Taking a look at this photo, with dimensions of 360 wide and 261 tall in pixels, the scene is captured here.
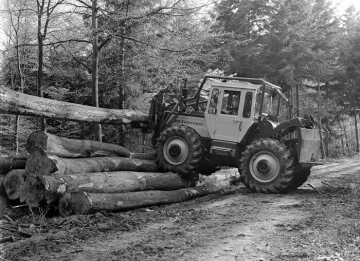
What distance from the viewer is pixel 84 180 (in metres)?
7.54

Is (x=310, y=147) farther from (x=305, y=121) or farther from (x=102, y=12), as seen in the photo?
(x=102, y=12)

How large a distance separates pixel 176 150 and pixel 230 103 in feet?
→ 6.13

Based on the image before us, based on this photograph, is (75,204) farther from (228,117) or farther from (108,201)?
(228,117)

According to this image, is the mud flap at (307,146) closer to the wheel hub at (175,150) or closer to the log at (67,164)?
the wheel hub at (175,150)

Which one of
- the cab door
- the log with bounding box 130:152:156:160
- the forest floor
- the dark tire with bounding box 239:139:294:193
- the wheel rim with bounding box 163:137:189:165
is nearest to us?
the forest floor

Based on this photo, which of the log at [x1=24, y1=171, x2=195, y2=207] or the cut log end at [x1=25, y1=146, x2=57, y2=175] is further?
the cut log end at [x1=25, y1=146, x2=57, y2=175]

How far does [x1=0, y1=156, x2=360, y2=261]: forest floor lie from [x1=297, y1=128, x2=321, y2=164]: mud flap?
166 cm

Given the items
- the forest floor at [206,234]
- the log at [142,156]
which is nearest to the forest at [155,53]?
the log at [142,156]

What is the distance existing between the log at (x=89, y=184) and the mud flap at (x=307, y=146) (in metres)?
3.33

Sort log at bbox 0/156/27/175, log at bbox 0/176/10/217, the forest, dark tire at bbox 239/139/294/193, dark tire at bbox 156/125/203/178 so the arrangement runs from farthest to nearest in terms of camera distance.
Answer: the forest
dark tire at bbox 156/125/203/178
dark tire at bbox 239/139/294/193
log at bbox 0/156/27/175
log at bbox 0/176/10/217

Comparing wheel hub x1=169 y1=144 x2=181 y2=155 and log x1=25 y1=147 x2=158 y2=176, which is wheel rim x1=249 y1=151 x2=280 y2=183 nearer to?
wheel hub x1=169 y1=144 x2=181 y2=155

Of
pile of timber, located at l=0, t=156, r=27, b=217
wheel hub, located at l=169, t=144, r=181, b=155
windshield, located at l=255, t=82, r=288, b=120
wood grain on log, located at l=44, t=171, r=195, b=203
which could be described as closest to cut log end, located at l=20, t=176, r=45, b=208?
wood grain on log, located at l=44, t=171, r=195, b=203

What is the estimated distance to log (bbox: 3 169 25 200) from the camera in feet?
25.6

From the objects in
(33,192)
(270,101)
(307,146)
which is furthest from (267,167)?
(33,192)
